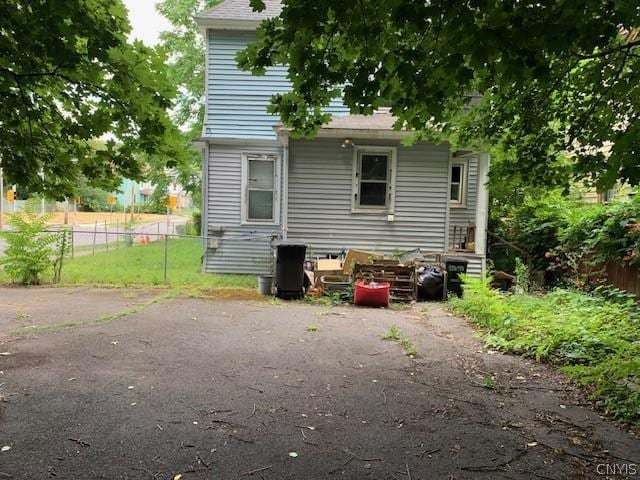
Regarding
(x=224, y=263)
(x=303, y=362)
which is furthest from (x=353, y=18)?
(x=224, y=263)

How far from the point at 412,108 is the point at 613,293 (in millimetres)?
5624

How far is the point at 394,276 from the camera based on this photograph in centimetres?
974

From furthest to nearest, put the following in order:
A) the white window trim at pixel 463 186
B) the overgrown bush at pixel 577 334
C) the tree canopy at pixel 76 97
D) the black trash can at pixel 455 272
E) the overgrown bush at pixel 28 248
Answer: the white window trim at pixel 463 186 < the overgrown bush at pixel 28 248 < the black trash can at pixel 455 272 < the overgrown bush at pixel 577 334 < the tree canopy at pixel 76 97

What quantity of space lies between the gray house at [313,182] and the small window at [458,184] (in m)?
0.03

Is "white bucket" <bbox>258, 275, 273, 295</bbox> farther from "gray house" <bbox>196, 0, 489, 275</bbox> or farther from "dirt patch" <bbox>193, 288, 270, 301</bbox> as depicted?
"gray house" <bbox>196, 0, 489, 275</bbox>

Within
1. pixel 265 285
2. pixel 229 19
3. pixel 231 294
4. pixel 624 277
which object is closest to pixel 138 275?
pixel 231 294

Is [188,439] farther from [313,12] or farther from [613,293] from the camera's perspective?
[613,293]

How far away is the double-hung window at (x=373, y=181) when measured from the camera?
36.9 ft

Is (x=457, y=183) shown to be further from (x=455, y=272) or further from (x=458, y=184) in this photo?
(x=455, y=272)

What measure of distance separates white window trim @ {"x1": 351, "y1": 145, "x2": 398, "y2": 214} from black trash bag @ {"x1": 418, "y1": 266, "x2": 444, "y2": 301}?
219cm

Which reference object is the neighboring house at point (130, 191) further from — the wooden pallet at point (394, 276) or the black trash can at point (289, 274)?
the wooden pallet at point (394, 276)

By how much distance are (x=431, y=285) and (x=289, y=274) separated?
2.98 m

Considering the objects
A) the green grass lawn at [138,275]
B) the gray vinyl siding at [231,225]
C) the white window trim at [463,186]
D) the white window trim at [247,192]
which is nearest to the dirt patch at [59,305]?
the green grass lawn at [138,275]

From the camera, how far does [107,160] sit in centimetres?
452
